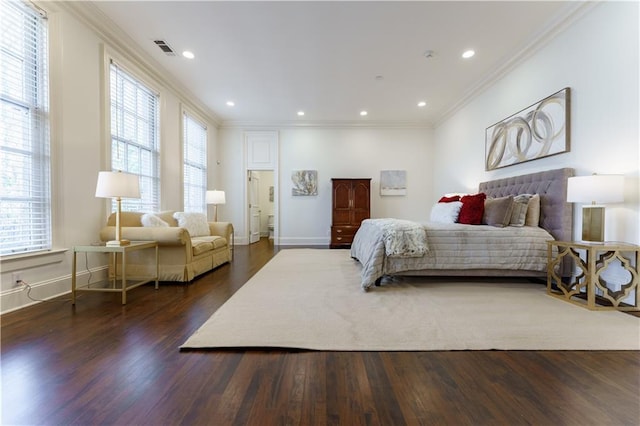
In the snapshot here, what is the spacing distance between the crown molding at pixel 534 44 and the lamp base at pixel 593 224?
2.05m

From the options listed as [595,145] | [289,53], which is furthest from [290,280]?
[595,145]

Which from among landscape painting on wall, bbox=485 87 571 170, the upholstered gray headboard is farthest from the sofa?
landscape painting on wall, bbox=485 87 571 170

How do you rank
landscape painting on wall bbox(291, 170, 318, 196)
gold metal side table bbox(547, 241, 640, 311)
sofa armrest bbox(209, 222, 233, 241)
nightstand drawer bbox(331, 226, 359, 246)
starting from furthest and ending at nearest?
landscape painting on wall bbox(291, 170, 318, 196) < nightstand drawer bbox(331, 226, 359, 246) < sofa armrest bbox(209, 222, 233, 241) < gold metal side table bbox(547, 241, 640, 311)

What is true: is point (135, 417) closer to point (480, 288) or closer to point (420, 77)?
point (480, 288)

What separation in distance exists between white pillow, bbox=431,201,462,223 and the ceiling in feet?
6.85

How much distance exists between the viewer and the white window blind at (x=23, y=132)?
221cm

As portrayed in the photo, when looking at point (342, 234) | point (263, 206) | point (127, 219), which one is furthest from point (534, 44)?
point (263, 206)

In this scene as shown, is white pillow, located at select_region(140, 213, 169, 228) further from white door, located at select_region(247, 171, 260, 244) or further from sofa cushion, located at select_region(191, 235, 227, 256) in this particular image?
white door, located at select_region(247, 171, 260, 244)

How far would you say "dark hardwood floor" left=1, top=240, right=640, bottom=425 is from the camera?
1.10m

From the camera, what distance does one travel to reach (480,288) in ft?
9.25

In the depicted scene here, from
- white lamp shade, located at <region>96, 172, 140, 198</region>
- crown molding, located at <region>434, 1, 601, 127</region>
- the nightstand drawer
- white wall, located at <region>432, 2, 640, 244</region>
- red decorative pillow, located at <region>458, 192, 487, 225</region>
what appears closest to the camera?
white wall, located at <region>432, 2, 640, 244</region>

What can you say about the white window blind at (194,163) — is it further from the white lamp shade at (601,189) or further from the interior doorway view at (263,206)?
the white lamp shade at (601,189)

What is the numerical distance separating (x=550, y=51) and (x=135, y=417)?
4.95 metres

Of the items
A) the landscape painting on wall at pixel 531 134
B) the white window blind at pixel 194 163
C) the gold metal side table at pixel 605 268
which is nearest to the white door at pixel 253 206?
the white window blind at pixel 194 163
